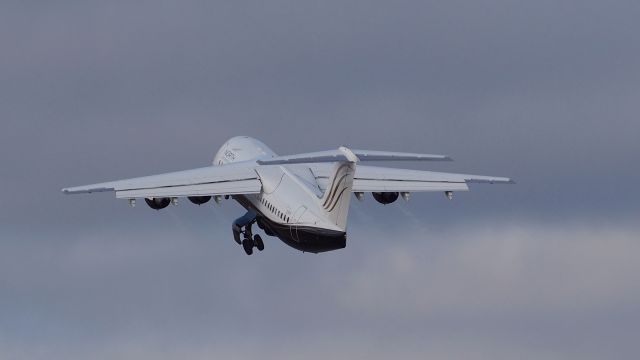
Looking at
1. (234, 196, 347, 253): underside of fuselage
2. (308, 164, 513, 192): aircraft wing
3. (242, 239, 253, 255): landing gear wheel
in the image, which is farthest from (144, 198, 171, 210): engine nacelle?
(308, 164, 513, 192): aircraft wing

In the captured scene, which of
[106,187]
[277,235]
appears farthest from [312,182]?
[106,187]

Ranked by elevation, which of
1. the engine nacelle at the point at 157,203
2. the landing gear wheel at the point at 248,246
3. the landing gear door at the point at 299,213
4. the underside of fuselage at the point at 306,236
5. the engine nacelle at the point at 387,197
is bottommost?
the underside of fuselage at the point at 306,236

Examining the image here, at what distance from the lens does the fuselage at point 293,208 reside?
11988 centimetres

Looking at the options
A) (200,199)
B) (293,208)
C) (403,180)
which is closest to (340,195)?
(293,208)

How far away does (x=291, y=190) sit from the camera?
4998 inches

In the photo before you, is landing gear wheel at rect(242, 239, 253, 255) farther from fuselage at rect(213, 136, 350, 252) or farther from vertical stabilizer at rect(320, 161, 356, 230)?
vertical stabilizer at rect(320, 161, 356, 230)

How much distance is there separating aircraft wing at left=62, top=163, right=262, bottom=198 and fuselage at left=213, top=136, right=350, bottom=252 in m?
0.96

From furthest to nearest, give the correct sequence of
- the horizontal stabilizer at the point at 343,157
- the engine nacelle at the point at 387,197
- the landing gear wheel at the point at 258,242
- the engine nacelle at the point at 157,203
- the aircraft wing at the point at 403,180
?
the landing gear wheel at the point at 258,242 < the engine nacelle at the point at 387,197 < the engine nacelle at the point at 157,203 < the aircraft wing at the point at 403,180 < the horizontal stabilizer at the point at 343,157

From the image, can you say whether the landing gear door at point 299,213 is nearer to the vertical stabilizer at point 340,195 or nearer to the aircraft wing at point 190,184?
the vertical stabilizer at point 340,195

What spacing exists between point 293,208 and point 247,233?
384 inches

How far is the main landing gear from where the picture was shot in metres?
133

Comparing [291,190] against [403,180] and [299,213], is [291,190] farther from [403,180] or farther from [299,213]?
[403,180]

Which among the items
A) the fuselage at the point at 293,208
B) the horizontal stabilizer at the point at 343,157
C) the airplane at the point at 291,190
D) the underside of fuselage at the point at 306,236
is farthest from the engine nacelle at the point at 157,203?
the horizontal stabilizer at the point at 343,157

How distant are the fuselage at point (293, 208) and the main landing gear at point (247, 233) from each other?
0.67 meters
